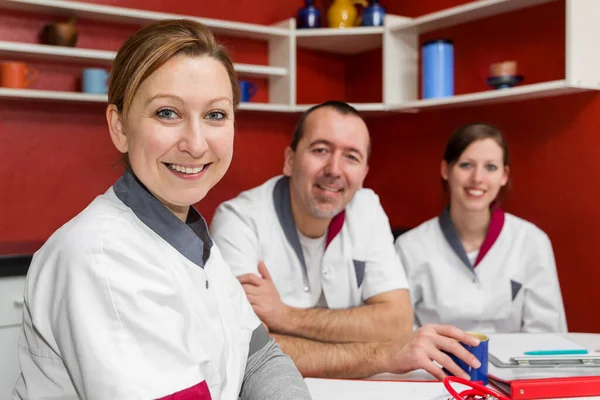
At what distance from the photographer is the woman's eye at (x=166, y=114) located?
1.00m

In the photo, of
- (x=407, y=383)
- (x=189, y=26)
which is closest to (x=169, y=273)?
(x=189, y=26)

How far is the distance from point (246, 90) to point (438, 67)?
87cm

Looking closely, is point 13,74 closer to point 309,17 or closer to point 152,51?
point 309,17

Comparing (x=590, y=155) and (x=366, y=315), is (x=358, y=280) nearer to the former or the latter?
(x=366, y=315)

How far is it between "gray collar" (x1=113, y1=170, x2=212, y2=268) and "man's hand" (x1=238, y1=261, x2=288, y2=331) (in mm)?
634

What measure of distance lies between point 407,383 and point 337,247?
30.2 inches

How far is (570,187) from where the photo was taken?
2.57 metres

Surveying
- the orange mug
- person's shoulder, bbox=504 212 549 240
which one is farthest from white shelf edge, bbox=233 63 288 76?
person's shoulder, bbox=504 212 549 240

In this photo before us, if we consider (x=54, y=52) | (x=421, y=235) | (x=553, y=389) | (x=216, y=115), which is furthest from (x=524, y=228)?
(x=54, y=52)

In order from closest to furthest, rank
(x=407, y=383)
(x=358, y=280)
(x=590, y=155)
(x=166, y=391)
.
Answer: (x=166, y=391)
(x=407, y=383)
(x=358, y=280)
(x=590, y=155)

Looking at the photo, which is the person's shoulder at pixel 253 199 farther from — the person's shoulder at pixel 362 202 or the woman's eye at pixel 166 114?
the woman's eye at pixel 166 114

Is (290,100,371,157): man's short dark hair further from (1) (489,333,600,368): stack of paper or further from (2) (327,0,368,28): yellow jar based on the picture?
A: (2) (327,0,368,28): yellow jar

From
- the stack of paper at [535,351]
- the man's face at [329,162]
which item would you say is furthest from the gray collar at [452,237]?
the stack of paper at [535,351]

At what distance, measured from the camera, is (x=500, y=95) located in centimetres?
248
